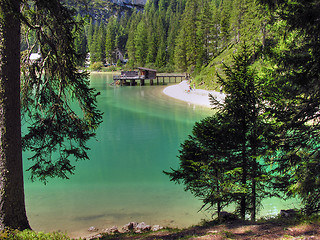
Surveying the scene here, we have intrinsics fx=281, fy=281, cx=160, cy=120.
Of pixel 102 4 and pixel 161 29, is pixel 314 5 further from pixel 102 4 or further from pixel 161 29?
pixel 102 4

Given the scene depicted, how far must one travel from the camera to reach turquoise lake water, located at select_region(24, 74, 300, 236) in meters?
10.8

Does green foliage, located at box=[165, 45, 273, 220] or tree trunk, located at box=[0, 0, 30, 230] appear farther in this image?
green foliage, located at box=[165, 45, 273, 220]

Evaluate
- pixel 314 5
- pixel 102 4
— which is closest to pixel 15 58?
pixel 314 5

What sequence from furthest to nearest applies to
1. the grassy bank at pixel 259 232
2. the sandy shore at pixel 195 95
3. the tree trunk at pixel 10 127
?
1. the sandy shore at pixel 195 95
2. the tree trunk at pixel 10 127
3. the grassy bank at pixel 259 232

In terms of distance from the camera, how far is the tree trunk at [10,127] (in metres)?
5.05

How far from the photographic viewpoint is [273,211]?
10992mm

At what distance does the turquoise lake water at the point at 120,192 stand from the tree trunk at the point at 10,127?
260cm

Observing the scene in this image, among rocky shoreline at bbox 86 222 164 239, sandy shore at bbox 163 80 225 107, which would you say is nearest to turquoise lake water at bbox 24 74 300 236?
rocky shoreline at bbox 86 222 164 239

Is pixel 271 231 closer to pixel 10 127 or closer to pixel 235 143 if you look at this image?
pixel 235 143

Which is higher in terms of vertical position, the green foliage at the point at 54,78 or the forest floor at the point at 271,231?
the green foliage at the point at 54,78

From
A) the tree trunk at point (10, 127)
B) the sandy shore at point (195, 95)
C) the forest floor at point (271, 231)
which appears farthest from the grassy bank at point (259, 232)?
the sandy shore at point (195, 95)

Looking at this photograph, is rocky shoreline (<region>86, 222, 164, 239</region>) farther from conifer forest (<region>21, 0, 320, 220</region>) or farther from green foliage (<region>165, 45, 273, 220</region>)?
green foliage (<region>165, 45, 273, 220</region>)

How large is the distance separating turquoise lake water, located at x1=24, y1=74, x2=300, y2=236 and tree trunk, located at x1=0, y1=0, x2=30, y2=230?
8.53 ft

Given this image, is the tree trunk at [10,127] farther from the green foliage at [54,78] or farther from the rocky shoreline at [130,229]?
the rocky shoreline at [130,229]
